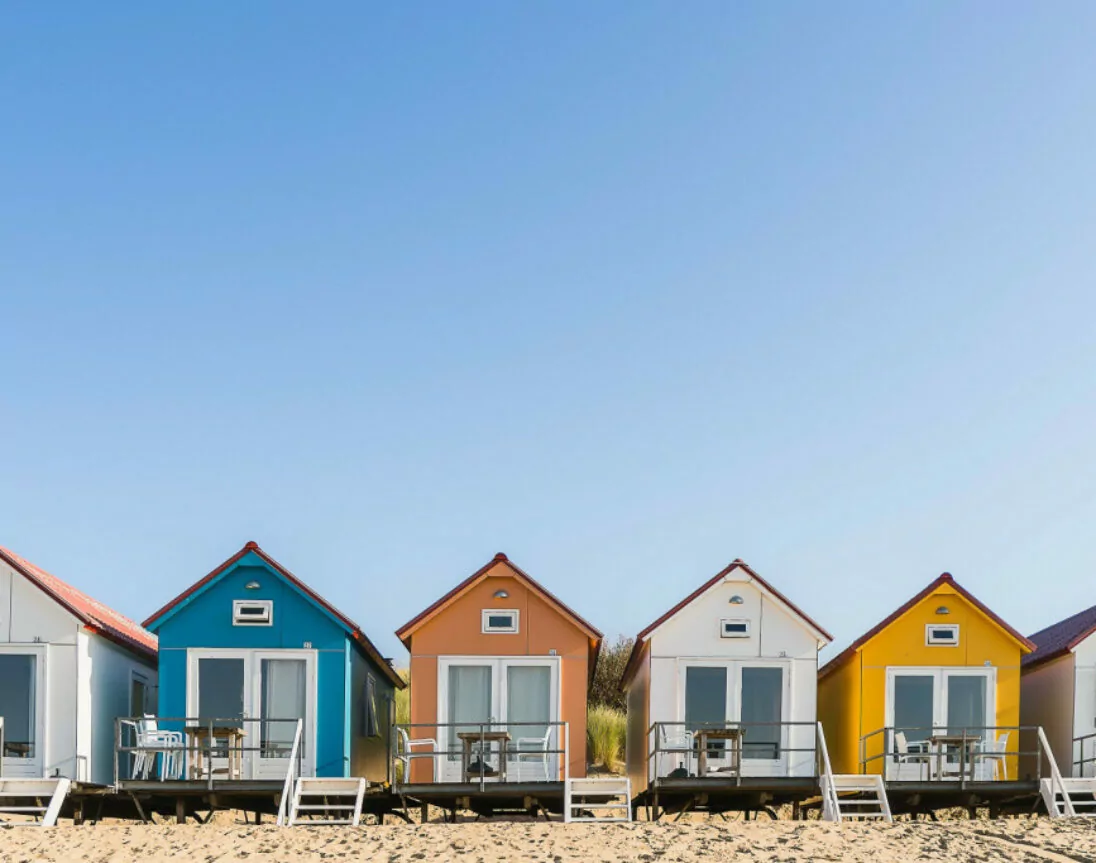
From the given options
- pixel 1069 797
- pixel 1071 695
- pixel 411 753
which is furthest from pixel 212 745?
pixel 1071 695

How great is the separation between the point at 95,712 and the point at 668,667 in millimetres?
9442

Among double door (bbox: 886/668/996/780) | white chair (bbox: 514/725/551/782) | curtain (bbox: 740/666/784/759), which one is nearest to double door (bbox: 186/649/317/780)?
white chair (bbox: 514/725/551/782)

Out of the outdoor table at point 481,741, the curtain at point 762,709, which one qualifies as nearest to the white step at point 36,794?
the outdoor table at point 481,741

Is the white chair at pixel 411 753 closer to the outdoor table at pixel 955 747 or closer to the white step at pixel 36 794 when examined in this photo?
the white step at pixel 36 794

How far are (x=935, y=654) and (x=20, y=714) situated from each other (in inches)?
589

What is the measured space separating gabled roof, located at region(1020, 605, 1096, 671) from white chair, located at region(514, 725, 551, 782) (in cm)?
873

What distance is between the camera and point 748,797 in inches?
910

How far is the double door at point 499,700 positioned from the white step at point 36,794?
19.1ft

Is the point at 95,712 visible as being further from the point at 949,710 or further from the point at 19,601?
the point at 949,710

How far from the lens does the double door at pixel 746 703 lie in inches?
930

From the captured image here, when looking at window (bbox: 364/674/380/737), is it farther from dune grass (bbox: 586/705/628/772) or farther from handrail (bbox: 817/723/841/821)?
dune grass (bbox: 586/705/628/772)

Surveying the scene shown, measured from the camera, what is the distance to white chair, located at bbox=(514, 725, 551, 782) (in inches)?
907

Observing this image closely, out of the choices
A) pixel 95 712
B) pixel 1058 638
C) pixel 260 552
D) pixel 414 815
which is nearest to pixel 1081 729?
pixel 1058 638

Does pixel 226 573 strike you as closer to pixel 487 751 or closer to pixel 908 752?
pixel 487 751
